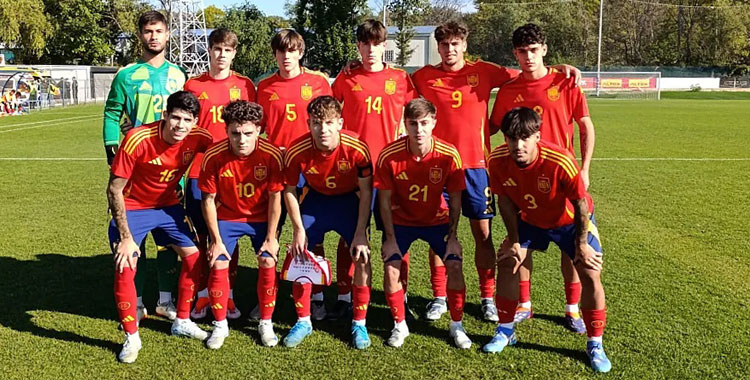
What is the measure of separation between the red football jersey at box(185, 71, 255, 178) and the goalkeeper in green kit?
0.96ft

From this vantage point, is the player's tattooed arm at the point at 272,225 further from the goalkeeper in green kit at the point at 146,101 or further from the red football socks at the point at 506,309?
the red football socks at the point at 506,309

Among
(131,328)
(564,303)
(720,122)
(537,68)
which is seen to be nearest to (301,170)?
(131,328)

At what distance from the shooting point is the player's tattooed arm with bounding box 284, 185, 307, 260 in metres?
4.05

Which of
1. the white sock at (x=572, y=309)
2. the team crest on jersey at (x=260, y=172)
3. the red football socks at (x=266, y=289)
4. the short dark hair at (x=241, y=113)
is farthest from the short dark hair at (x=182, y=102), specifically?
the white sock at (x=572, y=309)

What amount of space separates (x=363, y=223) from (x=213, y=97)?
1505mm

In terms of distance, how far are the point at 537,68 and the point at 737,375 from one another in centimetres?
224

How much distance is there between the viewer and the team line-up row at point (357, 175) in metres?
3.82

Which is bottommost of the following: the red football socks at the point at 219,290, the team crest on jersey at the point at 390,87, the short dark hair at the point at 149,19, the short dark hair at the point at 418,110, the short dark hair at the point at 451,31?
the red football socks at the point at 219,290

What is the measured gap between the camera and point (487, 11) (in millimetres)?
67812

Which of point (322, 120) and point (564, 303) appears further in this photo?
point (564, 303)

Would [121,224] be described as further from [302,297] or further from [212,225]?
[302,297]

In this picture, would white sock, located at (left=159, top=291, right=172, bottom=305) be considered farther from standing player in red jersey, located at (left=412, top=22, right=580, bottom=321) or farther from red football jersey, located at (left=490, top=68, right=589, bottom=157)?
red football jersey, located at (left=490, top=68, right=589, bottom=157)

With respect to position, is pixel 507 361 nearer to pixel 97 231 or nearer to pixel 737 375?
pixel 737 375

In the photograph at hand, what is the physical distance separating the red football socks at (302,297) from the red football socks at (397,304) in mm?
541
